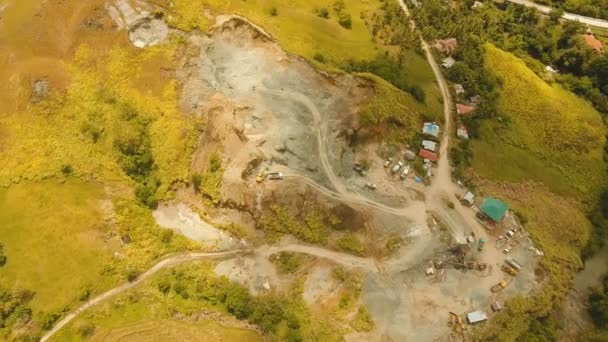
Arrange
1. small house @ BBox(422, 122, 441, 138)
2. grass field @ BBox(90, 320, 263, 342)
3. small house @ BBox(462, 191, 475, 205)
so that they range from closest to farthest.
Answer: grass field @ BBox(90, 320, 263, 342), small house @ BBox(462, 191, 475, 205), small house @ BBox(422, 122, 441, 138)

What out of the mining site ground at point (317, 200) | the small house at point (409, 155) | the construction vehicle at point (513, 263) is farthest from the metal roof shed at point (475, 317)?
the small house at point (409, 155)

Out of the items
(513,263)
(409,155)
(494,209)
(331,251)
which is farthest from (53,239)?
(513,263)

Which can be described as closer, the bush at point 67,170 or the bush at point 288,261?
the bush at point 288,261

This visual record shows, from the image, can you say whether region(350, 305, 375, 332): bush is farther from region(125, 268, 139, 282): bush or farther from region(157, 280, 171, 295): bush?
region(125, 268, 139, 282): bush

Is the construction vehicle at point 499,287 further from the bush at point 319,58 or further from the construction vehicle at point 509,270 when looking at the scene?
the bush at point 319,58

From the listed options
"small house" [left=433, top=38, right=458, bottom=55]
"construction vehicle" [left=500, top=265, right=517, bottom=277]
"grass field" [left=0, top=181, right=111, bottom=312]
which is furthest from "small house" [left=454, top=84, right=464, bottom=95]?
"grass field" [left=0, top=181, right=111, bottom=312]

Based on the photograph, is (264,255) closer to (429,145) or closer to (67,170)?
(429,145)
